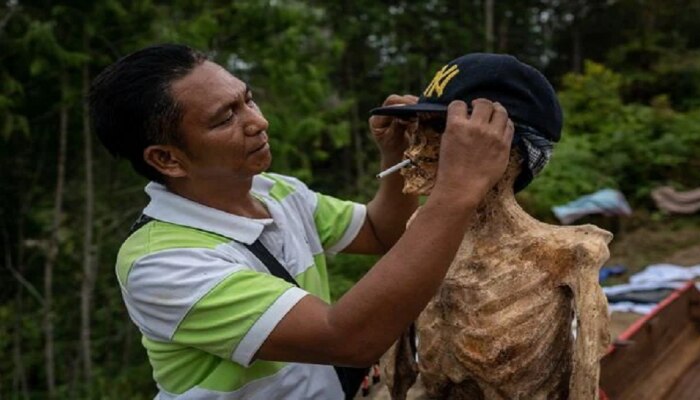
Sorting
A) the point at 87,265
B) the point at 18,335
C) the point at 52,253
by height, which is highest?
the point at 52,253

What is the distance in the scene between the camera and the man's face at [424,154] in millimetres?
1584

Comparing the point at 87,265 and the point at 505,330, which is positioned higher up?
the point at 505,330

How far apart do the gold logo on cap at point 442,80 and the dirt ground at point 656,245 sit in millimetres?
6049

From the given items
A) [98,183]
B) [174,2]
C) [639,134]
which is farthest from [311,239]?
[639,134]

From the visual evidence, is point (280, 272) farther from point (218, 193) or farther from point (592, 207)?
point (592, 207)

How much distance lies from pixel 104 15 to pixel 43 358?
309cm

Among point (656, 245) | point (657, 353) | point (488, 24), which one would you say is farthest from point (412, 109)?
point (488, 24)

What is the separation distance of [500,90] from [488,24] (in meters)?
13.2

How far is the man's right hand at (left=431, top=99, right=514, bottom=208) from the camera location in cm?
129

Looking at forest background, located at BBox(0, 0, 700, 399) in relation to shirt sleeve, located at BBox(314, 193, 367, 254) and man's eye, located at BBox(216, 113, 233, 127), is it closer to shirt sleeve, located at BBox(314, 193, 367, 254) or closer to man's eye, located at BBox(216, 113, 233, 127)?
shirt sleeve, located at BBox(314, 193, 367, 254)

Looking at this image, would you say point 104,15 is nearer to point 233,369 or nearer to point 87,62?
point 87,62

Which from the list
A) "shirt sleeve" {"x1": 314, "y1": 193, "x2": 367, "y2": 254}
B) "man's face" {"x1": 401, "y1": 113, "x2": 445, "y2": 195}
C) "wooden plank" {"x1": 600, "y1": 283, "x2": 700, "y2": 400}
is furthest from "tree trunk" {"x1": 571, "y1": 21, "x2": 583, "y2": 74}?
"man's face" {"x1": 401, "y1": 113, "x2": 445, "y2": 195}

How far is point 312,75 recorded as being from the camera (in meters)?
6.66

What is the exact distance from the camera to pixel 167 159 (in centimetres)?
160
